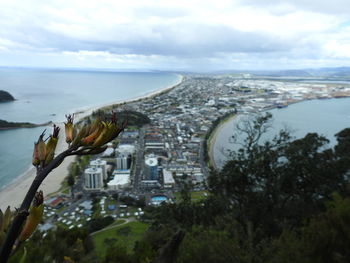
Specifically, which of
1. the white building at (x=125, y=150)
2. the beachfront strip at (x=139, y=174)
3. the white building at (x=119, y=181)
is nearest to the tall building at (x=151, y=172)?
the beachfront strip at (x=139, y=174)

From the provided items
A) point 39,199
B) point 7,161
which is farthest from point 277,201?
point 7,161

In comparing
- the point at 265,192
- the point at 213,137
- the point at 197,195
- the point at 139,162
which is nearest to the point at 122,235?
the point at 197,195

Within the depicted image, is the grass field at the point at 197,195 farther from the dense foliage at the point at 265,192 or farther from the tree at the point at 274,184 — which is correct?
the tree at the point at 274,184

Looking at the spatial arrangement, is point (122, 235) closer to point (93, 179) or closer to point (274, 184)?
point (93, 179)

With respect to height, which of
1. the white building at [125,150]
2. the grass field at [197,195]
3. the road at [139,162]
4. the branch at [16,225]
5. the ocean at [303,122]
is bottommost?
the road at [139,162]

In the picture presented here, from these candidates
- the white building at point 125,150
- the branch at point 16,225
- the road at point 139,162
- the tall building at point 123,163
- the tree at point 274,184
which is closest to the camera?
the branch at point 16,225

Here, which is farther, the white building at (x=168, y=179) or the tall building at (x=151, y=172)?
the tall building at (x=151, y=172)

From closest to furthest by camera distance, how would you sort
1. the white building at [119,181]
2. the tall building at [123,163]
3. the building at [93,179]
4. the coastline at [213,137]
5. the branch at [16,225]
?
the branch at [16,225] < the building at [93,179] < the white building at [119,181] < the tall building at [123,163] < the coastline at [213,137]

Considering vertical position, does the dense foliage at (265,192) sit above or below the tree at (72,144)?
below
